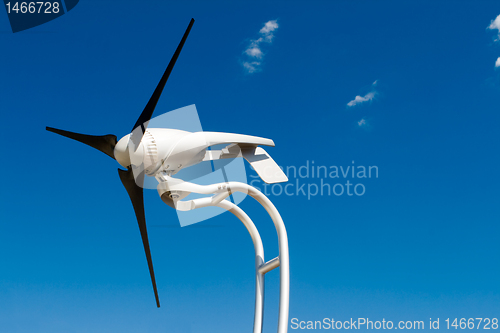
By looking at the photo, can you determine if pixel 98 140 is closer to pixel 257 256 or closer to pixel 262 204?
pixel 262 204

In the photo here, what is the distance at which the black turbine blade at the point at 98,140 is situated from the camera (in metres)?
11.0

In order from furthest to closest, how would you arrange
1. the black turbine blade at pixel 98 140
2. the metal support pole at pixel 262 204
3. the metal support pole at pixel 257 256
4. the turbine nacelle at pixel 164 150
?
1. the metal support pole at pixel 257 256
2. the metal support pole at pixel 262 204
3. the black turbine blade at pixel 98 140
4. the turbine nacelle at pixel 164 150

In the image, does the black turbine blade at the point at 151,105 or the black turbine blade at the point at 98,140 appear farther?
the black turbine blade at the point at 98,140

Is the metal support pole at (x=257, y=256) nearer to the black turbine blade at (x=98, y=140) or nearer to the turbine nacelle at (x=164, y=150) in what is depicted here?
the turbine nacelle at (x=164, y=150)

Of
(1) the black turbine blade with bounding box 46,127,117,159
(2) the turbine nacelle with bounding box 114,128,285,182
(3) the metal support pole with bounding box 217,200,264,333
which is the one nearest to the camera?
(2) the turbine nacelle with bounding box 114,128,285,182

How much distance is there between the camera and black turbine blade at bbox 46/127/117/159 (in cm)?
1103

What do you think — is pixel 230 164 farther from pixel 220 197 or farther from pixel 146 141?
pixel 146 141

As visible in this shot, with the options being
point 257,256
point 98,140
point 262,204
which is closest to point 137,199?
point 98,140

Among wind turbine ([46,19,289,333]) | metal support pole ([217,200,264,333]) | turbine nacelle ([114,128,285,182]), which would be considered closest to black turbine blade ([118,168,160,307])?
wind turbine ([46,19,289,333])

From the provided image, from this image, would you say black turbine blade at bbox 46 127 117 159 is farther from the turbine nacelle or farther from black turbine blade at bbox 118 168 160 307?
black turbine blade at bbox 118 168 160 307

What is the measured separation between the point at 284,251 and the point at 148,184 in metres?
4.33

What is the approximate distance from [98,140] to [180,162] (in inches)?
97.3

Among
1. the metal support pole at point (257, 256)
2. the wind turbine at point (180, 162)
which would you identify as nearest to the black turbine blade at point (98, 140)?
the wind turbine at point (180, 162)

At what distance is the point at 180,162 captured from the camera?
10750 mm
